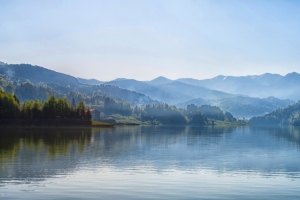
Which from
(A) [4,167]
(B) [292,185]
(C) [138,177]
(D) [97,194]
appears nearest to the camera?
(D) [97,194]

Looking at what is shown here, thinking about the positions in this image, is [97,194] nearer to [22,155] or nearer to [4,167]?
[4,167]

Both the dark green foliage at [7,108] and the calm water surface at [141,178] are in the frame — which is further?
the dark green foliage at [7,108]

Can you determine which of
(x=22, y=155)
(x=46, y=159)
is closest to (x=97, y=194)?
(x=46, y=159)

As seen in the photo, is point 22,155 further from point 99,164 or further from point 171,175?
point 171,175

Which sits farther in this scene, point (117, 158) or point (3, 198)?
point (117, 158)

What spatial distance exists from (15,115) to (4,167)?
15457 cm

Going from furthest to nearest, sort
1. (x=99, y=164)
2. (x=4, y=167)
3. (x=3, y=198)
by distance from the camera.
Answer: (x=99, y=164), (x=4, y=167), (x=3, y=198)

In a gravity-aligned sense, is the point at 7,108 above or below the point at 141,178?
above

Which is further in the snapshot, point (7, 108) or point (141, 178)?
point (7, 108)

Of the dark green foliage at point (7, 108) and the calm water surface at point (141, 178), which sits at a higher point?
the dark green foliage at point (7, 108)

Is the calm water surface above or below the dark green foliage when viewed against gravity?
below

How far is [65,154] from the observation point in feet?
231

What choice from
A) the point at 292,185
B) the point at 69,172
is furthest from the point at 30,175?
the point at 292,185

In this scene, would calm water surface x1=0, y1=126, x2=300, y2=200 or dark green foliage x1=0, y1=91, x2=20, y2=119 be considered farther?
dark green foliage x1=0, y1=91, x2=20, y2=119
